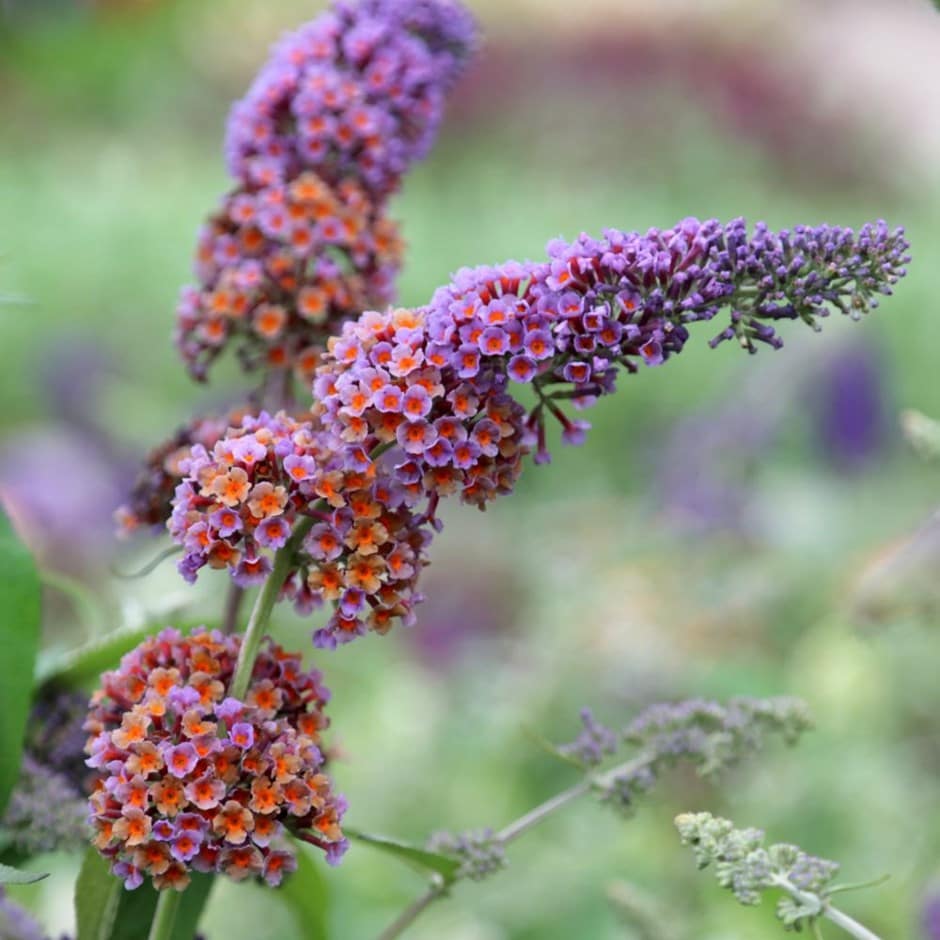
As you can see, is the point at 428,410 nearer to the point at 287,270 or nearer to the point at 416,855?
the point at 416,855

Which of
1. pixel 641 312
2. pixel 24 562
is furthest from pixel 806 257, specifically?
pixel 24 562

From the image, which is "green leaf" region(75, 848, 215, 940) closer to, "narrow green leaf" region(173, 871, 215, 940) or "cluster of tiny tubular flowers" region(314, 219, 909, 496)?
"narrow green leaf" region(173, 871, 215, 940)

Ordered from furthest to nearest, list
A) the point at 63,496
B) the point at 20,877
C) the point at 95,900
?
the point at 63,496
the point at 95,900
the point at 20,877

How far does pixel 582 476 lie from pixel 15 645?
4.03 m

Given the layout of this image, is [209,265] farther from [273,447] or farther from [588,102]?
[588,102]

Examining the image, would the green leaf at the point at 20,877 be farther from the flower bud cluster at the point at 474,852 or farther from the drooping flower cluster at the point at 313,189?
the drooping flower cluster at the point at 313,189

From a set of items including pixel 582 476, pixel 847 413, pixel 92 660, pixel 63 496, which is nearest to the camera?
pixel 92 660

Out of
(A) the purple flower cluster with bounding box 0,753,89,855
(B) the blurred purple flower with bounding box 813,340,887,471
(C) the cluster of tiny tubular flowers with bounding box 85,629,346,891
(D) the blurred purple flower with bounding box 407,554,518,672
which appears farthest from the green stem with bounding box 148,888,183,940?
(B) the blurred purple flower with bounding box 813,340,887,471

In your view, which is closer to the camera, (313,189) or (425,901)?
(425,901)

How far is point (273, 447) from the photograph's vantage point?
2.68ft

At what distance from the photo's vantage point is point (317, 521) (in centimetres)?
82

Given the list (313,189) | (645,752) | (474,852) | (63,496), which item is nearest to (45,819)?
(474,852)

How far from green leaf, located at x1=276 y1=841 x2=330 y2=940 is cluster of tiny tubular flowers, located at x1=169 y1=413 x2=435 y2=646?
1.04 feet

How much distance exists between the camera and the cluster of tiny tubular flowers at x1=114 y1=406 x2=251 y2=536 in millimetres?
1101
